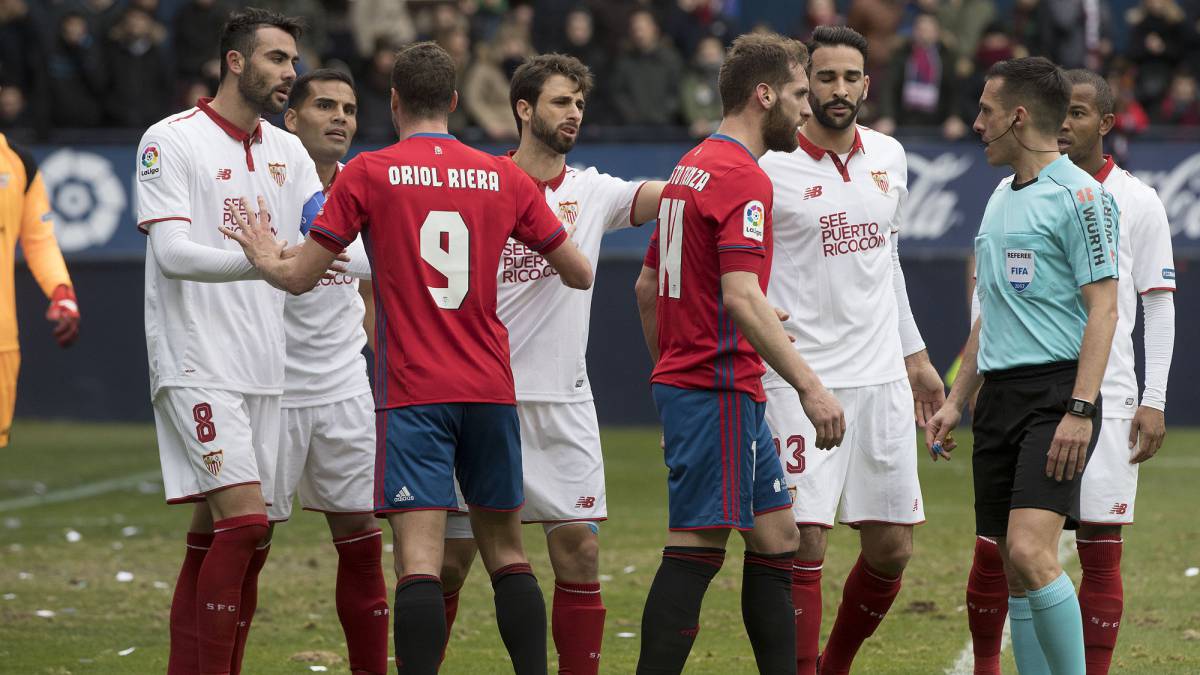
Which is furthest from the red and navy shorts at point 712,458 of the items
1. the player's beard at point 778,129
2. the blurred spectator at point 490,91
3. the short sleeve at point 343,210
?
the blurred spectator at point 490,91

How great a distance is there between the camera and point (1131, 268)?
6270 millimetres

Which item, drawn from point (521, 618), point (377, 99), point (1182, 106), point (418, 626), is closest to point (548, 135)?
point (521, 618)

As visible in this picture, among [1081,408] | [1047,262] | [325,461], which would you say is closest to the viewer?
[1081,408]

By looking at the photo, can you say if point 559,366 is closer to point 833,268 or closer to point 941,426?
point 833,268

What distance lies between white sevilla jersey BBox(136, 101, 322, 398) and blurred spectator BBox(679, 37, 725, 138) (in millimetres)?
11311

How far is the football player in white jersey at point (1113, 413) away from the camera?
6.18 metres

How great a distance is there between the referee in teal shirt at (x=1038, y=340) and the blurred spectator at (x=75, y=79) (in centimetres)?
1365

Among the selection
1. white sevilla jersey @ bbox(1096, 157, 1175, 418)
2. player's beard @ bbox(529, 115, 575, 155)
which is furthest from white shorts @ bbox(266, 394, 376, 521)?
white sevilla jersey @ bbox(1096, 157, 1175, 418)

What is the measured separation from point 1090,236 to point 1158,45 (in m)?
13.9

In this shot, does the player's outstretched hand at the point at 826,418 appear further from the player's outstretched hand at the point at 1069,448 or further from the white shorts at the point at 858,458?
the white shorts at the point at 858,458

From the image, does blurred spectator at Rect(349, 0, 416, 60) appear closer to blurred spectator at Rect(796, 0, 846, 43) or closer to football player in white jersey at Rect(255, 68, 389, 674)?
blurred spectator at Rect(796, 0, 846, 43)

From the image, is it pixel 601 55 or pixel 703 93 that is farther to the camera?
pixel 601 55

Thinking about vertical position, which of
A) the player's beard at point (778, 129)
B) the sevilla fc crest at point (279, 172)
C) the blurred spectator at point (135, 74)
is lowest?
the sevilla fc crest at point (279, 172)

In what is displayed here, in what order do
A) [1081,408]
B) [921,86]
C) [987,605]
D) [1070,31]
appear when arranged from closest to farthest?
[1081,408], [987,605], [921,86], [1070,31]
